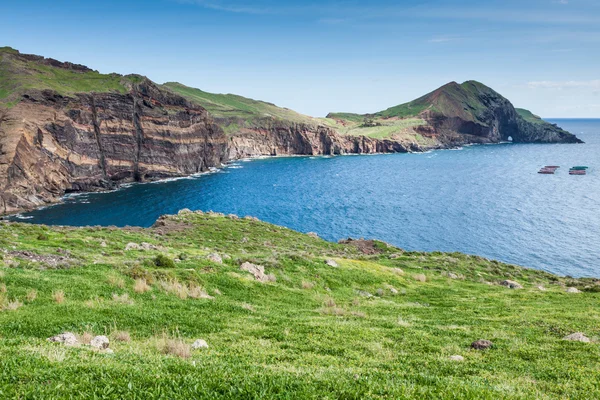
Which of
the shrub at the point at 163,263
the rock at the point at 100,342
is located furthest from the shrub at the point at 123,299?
the shrub at the point at 163,263

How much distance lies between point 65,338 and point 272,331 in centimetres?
732

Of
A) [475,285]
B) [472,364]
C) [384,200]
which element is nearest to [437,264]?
[475,285]

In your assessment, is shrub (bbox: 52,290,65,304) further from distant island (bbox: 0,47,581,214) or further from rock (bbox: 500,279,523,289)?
distant island (bbox: 0,47,581,214)

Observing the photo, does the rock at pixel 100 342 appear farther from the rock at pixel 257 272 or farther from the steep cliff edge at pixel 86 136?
the steep cliff edge at pixel 86 136

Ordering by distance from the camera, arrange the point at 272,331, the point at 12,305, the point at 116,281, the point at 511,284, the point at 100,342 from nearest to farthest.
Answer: the point at 100,342, the point at 272,331, the point at 12,305, the point at 116,281, the point at 511,284

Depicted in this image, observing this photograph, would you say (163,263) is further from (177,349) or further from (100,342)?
(177,349)

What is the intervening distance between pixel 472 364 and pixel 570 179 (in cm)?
17181

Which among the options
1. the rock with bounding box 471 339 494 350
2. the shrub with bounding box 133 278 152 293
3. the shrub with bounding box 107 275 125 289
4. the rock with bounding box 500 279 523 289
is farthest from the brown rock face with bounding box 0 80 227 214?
the rock with bounding box 471 339 494 350

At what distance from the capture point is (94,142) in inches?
4966

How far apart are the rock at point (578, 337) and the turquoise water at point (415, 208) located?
205 feet

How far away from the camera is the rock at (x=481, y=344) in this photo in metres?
14.8

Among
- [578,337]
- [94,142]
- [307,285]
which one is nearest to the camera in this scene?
[578,337]

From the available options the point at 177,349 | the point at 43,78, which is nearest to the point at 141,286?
the point at 177,349

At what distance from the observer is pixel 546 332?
17.5 metres
